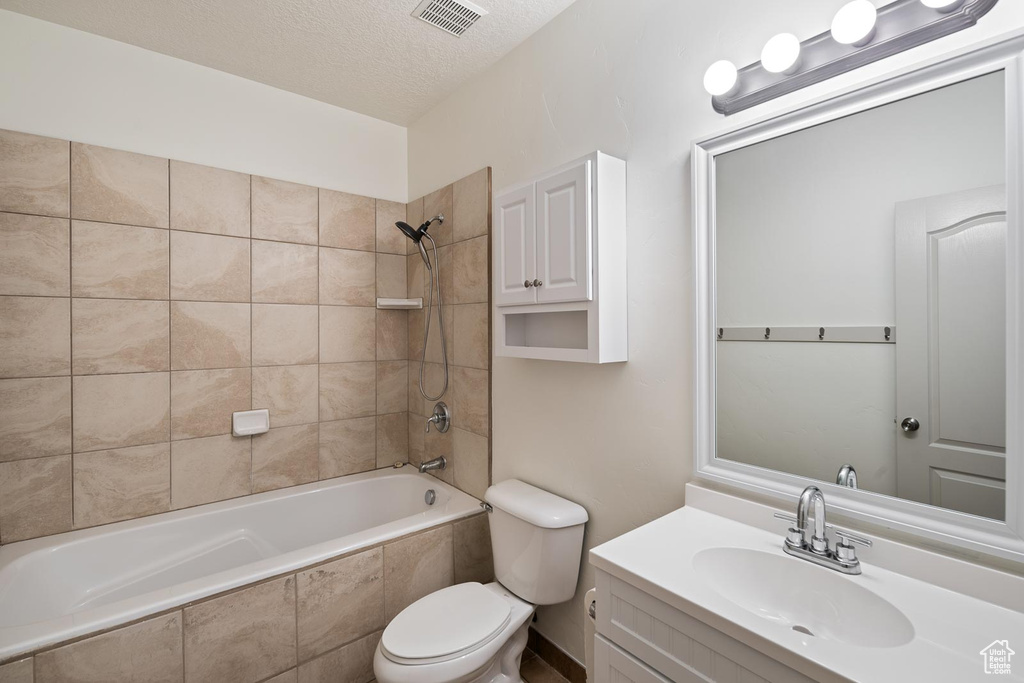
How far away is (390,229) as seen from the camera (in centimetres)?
280

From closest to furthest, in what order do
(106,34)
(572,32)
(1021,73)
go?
(1021,73) → (572,32) → (106,34)

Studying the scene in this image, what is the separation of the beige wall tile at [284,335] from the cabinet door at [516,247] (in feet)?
3.96

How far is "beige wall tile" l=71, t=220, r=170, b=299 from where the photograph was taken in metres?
1.92

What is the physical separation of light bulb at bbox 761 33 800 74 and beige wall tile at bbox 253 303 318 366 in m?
2.23

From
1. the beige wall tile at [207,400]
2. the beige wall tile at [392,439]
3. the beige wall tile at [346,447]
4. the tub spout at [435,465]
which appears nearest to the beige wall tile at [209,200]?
the beige wall tile at [207,400]

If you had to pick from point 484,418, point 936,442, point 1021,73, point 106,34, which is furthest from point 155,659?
point 1021,73

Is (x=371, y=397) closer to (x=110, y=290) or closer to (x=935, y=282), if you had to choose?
(x=110, y=290)

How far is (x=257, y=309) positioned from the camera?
2336 mm

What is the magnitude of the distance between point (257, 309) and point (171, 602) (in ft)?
4.40

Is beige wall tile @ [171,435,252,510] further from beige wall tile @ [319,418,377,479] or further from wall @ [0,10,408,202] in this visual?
wall @ [0,10,408,202]

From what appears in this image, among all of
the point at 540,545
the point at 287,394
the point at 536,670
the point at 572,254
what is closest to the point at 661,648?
the point at 540,545

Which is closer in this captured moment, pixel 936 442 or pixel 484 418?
pixel 936 442

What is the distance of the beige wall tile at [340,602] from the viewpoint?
1.64 m

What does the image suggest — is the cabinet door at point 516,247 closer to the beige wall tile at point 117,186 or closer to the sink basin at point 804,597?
the sink basin at point 804,597
